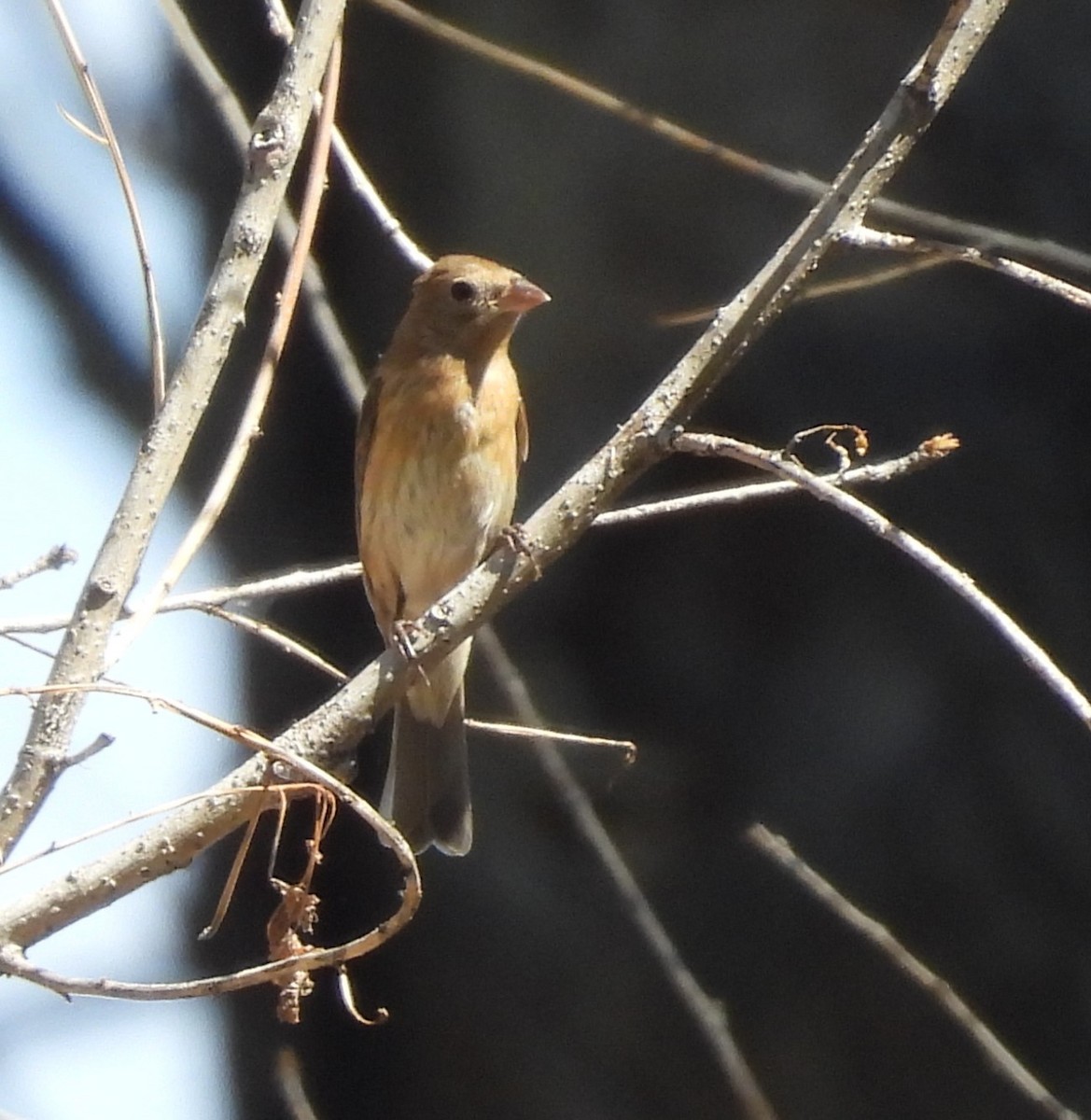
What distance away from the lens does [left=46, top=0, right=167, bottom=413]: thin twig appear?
187 cm

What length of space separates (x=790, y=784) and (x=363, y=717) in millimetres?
2221

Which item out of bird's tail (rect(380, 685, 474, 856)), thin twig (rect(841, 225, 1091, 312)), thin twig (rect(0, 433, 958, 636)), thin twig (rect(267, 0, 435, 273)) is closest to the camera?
thin twig (rect(841, 225, 1091, 312))

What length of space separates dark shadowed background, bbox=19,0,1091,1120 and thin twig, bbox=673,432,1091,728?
228cm

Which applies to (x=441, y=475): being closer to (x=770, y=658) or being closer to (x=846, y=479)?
(x=770, y=658)

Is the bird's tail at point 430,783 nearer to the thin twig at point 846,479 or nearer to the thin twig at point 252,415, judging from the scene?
the thin twig at point 846,479

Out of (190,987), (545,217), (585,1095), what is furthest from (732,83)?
(190,987)

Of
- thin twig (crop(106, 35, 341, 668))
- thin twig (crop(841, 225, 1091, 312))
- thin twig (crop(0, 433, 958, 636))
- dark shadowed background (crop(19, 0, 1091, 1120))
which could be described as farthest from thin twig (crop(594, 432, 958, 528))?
dark shadowed background (crop(19, 0, 1091, 1120))

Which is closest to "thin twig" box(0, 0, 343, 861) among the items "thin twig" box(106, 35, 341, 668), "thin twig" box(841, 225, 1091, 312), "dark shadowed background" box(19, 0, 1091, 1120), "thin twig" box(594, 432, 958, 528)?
"thin twig" box(106, 35, 341, 668)

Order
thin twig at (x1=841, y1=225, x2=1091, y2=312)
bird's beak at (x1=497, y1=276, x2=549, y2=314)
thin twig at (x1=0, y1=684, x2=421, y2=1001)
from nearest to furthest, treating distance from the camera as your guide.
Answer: thin twig at (x1=0, y1=684, x2=421, y2=1001) < thin twig at (x1=841, y1=225, x2=1091, y2=312) < bird's beak at (x1=497, y1=276, x2=549, y2=314)

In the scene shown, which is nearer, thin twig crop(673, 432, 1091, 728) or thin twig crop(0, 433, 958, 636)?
thin twig crop(673, 432, 1091, 728)

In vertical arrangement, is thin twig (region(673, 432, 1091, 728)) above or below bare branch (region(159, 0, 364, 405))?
below

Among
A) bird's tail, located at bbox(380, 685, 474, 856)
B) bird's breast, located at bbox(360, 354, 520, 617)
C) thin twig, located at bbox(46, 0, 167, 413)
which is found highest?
thin twig, located at bbox(46, 0, 167, 413)

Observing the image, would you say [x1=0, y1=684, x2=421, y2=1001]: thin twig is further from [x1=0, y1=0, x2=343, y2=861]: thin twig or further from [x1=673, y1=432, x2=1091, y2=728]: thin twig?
[x1=673, y1=432, x2=1091, y2=728]: thin twig

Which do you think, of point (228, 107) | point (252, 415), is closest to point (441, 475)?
point (228, 107)
